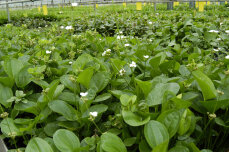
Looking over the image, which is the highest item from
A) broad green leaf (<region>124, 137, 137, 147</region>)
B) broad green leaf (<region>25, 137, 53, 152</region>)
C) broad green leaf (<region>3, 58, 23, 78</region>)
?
broad green leaf (<region>3, 58, 23, 78</region>)

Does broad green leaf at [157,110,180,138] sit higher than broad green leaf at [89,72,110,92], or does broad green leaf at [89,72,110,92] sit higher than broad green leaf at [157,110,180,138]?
broad green leaf at [89,72,110,92]

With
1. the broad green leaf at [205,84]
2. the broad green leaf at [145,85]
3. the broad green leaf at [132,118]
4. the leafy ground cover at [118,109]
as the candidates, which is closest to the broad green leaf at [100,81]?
the leafy ground cover at [118,109]

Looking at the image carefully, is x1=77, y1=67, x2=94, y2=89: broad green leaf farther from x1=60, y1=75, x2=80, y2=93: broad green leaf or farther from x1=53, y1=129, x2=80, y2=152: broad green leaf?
x1=53, y1=129, x2=80, y2=152: broad green leaf

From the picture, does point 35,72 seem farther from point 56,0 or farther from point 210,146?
point 56,0

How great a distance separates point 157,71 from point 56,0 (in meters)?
21.3

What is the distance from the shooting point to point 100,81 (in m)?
1.15

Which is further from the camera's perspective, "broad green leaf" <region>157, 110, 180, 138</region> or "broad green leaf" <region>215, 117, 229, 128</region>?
"broad green leaf" <region>215, 117, 229, 128</region>

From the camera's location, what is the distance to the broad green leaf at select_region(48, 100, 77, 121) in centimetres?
97

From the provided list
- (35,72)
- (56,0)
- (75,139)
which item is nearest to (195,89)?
(75,139)

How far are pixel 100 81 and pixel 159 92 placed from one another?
13.1 inches

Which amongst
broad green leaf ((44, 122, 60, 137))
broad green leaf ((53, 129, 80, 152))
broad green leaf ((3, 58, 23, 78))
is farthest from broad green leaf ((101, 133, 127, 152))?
broad green leaf ((3, 58, 23, 78))

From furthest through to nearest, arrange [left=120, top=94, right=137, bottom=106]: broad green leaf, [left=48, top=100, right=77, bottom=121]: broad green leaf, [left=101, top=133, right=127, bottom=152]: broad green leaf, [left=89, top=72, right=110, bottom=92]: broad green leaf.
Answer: [left=89, top=72, right=110, bottom=92]: broad green leaf
[left=48, top=100, right=77, bottom=121]: broad green leaf
[left=120, top=94, right=137, bottom=106]: broad green leaf
[left=101, top=133, right=127, bottom=152]: broad green leaf

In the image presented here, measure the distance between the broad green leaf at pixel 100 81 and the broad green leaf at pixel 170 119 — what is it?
0.40m

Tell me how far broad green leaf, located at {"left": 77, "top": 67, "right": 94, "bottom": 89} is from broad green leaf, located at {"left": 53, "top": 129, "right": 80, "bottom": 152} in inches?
11.7
